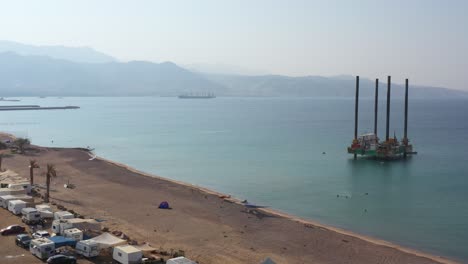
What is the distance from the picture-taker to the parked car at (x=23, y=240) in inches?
740

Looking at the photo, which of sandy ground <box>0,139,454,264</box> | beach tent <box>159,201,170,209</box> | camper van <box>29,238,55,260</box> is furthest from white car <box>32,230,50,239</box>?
beach tent <box>159,201,170,209</box>

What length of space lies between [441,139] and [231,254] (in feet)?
205

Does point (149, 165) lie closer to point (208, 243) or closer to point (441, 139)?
point (208, 243)

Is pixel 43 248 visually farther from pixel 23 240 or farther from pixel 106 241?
pixel 106 241

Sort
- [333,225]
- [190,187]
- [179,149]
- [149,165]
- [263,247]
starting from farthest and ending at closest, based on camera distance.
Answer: [179,149]
[149,165]
[190,187]
[333,225]
[263,247]

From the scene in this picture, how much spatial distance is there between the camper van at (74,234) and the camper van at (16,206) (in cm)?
556

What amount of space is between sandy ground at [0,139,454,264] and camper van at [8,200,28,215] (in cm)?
303

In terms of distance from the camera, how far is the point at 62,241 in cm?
1833

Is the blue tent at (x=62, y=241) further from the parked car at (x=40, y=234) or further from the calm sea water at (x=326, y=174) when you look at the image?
the calm sea water at (x=326, y=174)

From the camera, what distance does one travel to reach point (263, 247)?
21.2 metres

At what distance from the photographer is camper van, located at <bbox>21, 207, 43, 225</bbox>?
72.1 feet

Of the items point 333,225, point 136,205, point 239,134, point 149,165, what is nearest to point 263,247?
point 333,225

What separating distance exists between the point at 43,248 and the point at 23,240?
2048 millimetres

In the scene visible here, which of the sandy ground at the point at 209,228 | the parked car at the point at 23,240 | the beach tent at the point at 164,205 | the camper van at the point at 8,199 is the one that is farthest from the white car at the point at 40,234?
the beach tent at the point at 164,205
